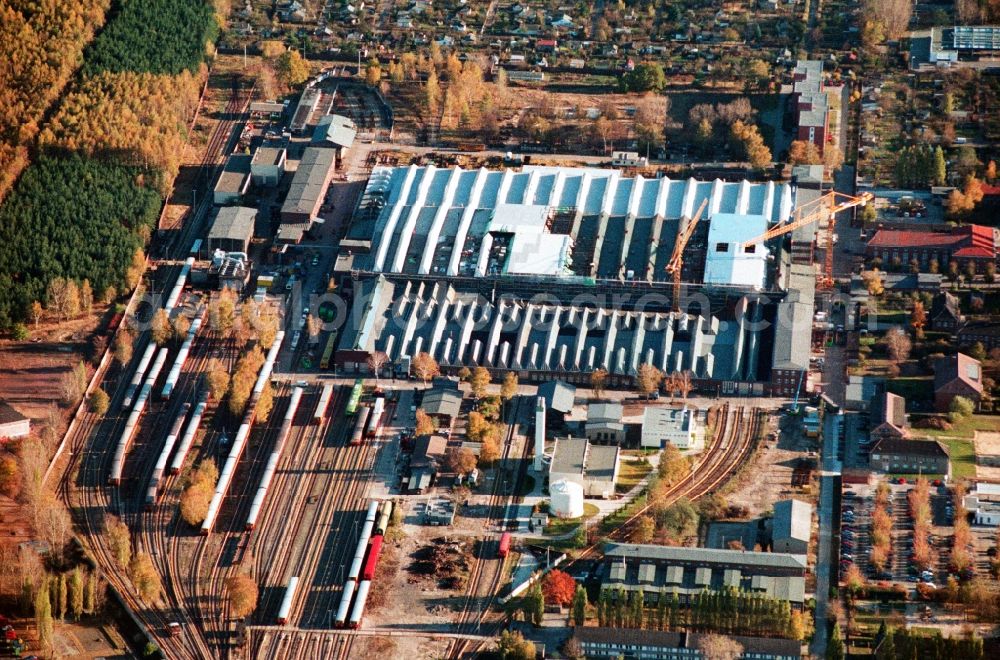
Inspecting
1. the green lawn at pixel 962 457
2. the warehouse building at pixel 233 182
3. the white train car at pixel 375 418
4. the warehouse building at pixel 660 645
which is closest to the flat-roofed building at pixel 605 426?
the white train car at pixel 375 418

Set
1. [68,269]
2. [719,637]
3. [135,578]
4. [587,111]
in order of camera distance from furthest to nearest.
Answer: [587,111]
[68,269]
[135,578]
[719,637]

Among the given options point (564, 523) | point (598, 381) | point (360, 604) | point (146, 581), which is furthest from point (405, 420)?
point (146, 581)

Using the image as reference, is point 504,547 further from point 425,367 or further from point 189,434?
point 189,434

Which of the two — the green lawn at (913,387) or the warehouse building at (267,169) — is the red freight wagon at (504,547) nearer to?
the green lawn at (913,387)

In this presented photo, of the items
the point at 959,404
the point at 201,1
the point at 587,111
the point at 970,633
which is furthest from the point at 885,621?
the point at 201,1

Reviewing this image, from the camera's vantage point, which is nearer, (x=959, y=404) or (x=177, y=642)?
(x=177, y=642)

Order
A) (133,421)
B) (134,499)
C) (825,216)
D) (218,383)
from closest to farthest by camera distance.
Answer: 1. (134,499)
2. (133,421)
3. (218,383)
4. (825,216)

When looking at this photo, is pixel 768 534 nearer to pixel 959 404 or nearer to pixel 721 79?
pixel 959 404

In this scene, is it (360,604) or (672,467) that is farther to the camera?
(672,467)
